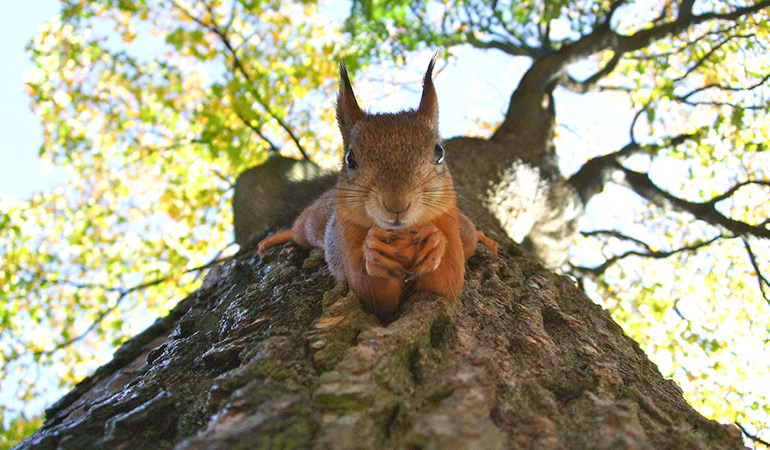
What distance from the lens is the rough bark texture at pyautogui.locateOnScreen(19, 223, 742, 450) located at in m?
1.17

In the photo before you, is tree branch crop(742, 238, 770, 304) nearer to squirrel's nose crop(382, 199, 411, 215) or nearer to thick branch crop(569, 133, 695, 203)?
thick branch crop(569, 133, 695, 203)

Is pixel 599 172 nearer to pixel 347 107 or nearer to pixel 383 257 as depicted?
pixel 347 107

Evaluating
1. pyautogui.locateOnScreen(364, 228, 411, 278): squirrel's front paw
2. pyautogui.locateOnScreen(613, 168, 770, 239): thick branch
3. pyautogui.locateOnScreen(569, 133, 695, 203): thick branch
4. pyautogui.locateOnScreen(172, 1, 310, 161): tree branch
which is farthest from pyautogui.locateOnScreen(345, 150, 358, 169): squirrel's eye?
pyautogui.locateOnScreen(613, 168, 770, 239): thick branch

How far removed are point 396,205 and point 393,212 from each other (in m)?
0.03

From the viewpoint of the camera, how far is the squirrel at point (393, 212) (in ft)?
5.93

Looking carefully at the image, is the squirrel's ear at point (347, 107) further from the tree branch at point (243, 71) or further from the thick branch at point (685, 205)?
the thick branch at point (685, 205)

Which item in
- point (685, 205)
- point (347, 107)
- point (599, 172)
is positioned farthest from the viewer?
point (599, 172)

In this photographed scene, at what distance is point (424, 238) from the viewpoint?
5.94ft

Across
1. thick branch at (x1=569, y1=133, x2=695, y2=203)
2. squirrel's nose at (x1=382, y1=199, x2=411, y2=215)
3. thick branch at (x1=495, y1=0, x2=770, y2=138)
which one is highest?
thick branch at (x1=495, y1=0, x2=770, y2=138)

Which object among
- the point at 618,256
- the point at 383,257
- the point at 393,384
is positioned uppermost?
the point at 618,256

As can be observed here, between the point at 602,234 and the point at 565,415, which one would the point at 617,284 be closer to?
the point at 602,234

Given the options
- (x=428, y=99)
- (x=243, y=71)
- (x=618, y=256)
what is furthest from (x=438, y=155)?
(x=618, y=256)

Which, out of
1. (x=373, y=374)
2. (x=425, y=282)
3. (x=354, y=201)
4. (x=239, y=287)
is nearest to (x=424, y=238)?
(x=425, y=282)

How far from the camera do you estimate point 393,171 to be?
1.95 meters
